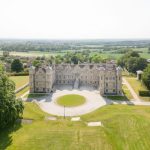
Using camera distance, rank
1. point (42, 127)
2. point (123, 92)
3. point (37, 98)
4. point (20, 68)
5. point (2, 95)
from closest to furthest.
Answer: point (2, 95) → point (42, 127) → point (37, 98) → point (123, 92) → point (20, 68)

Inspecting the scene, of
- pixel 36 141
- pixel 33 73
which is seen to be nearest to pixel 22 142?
pixel 36 141

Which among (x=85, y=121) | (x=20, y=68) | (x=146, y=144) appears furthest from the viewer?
(x=20, y=68)

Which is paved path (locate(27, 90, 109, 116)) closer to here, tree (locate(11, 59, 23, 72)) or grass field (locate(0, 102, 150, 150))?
grass field (locate(0, 102, 150, 150))

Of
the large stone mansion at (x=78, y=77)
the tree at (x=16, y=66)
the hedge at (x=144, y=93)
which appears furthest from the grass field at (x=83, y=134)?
the tree at (x=16, y=66)

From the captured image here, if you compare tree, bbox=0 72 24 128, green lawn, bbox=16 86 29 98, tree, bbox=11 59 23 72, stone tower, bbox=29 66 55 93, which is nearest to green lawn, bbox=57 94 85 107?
stone tower, bbox=29 66 55 93

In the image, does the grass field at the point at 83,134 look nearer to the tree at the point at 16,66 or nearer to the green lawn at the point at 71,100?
the green lawn at the point at 71,100

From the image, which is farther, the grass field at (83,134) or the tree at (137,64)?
the tree at (137,64)

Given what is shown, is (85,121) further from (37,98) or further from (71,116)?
(37,98)
